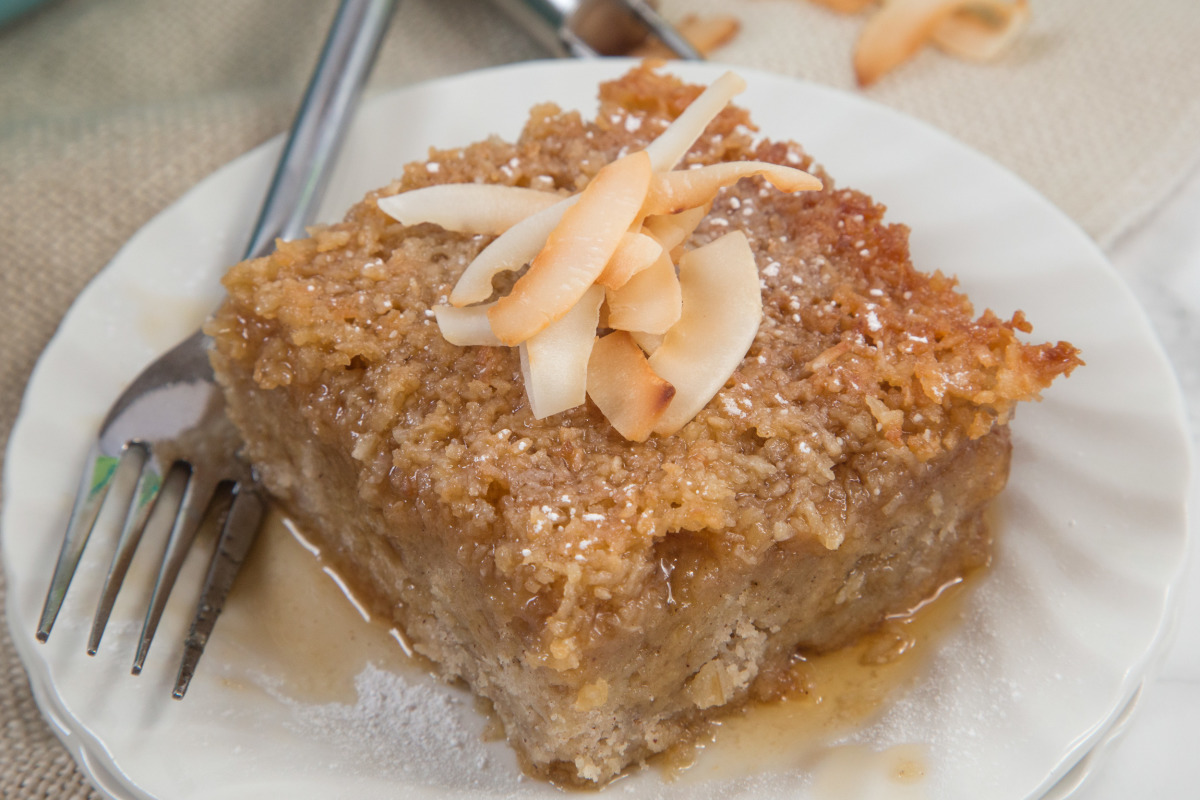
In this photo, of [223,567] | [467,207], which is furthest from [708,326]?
[223,567]

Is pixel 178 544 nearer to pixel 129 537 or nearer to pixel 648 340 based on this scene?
pixel 129 537

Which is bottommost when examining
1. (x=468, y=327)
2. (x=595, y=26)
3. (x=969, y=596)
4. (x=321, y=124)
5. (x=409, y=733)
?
(x=409, y=733)

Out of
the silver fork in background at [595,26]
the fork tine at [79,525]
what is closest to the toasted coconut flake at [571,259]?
the fork tine at [79,525]

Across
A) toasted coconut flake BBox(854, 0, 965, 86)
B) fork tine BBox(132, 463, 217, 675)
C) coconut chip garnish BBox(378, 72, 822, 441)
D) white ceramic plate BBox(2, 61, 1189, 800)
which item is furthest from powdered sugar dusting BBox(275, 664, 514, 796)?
toasted coconut flake BBox(854, 0, 965, 86)

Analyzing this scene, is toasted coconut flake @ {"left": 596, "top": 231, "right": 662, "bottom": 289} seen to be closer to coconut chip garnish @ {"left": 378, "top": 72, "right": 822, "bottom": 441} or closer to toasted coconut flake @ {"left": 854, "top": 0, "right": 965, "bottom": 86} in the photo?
coconut chip garnish @ {"left": 378, "top": 72, "right": 822, "bottom": 441}

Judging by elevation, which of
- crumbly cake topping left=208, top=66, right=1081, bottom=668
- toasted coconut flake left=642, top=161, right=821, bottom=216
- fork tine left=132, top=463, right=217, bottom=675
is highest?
toasted coconut flake left=642, top=161, right=821, bottom=216

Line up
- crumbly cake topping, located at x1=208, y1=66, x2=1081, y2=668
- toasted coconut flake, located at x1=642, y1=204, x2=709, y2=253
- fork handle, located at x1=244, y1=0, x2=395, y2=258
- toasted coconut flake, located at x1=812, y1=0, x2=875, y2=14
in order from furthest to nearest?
toasted coconut flake, located at x1=812, y1=0, x2=875, y2=14
fork handle, located at x1=244, y1=0, x2=395, y2=258
toasted coconut flake, located at x1=642, y1=204, x2=709, y2=253
crumbly cake topping, located at x1=208, y1=66, x2=1081, y2=668

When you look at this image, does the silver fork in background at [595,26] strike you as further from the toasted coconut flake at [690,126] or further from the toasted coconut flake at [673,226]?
the toasted coconut flake at [673,226]
